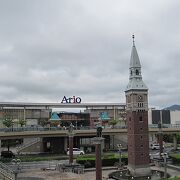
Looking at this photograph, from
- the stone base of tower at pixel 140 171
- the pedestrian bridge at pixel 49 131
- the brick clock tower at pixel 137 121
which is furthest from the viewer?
the pedestrian bridge at pixel 49 131

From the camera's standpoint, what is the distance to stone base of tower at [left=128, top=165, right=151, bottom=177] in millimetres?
60531

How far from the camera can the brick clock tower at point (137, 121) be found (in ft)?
202

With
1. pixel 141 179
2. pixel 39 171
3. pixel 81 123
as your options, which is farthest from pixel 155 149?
pixel 39 171

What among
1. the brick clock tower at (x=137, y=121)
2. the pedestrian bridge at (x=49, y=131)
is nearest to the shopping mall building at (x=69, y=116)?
the pedestrian bridge at (x=49, y=131)

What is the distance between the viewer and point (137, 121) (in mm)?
62906

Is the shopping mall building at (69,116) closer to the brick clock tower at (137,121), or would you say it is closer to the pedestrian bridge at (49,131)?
the pedestrian bridge at (49,131)

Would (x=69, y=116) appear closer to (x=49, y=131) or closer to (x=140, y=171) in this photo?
(x=49, y=131)

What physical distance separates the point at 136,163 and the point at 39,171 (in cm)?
1758

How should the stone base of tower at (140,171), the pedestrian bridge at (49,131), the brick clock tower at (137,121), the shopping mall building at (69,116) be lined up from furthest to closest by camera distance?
1. the shopping mall building at (69,116)
2. the pedestrian bridge at (49,131)
3. the brick clock tower at (137,121)
4. the stone base of tower at (140,171)

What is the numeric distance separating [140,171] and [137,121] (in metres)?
9.11

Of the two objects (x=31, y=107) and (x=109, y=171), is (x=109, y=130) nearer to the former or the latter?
(x=109, y=171)

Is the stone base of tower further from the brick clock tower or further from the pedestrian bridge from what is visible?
the pedestrian bridge

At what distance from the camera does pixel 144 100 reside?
211ft

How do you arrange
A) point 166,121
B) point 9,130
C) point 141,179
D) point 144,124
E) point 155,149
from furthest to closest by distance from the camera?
1. point 166,121
2. point 155,149
3. point 9,130
4. point 144,124
5. point 141,179
